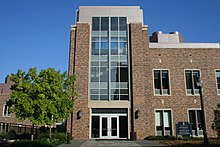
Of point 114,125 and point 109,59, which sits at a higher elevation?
point 109,59

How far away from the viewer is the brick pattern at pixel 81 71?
23.5 metres


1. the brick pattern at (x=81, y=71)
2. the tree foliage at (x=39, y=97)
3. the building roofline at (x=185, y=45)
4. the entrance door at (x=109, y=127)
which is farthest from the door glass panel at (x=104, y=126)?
the building roofline at (x=185, y=45)

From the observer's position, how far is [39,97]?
1719 centimetres

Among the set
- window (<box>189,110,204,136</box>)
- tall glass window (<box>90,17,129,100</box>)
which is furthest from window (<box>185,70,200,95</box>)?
tall glass window (<box>90,17,129,100</box>)

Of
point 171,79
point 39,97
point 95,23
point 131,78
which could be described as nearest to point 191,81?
point 171,79

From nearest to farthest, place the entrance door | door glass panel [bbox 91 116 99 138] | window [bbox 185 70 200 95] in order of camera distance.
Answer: the entrance door → door glass panel [bbox 91 116 99 138] → window [bbox 185 70 200 95]

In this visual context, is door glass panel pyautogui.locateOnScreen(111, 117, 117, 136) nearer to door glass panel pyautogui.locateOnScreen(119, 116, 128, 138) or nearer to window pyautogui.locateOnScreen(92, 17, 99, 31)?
door glass panel pyautogui.locateOnScreen(119, 116, 128, 138)

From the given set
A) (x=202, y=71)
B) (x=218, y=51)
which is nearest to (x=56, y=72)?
(x=202, y=71)

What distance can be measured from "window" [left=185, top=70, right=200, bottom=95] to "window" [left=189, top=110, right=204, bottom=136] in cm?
211

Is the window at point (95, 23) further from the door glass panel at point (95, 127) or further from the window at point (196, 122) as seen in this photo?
the window at point (196, 122)

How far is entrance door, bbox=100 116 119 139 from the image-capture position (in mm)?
23719

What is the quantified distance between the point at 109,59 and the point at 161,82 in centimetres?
610

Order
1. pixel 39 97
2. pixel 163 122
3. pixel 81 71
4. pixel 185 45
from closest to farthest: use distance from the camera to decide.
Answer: pixel 39 97, pixel 163 122, pixel 81 71, pixel 185 45

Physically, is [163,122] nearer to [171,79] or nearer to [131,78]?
[171,79]
